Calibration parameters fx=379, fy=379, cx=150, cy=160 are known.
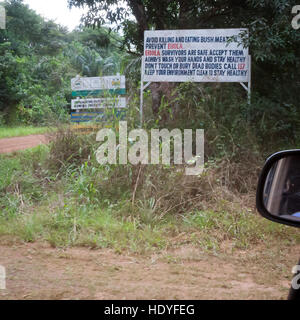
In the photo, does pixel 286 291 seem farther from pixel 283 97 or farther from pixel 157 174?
pixel 283 97

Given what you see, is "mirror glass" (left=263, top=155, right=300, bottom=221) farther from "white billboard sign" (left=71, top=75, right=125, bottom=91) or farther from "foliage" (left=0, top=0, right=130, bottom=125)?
"foliage" (left=0, top=0, right=130, bottom=125)

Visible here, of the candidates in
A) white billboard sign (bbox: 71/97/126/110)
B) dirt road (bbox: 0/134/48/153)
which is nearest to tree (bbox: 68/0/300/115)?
white billboard sign (bbox: 71/97/126/110)

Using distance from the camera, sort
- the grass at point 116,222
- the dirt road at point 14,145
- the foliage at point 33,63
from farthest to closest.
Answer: the foliage at point 33,63, the dirt road at point 14,145, the grass at point 116,222

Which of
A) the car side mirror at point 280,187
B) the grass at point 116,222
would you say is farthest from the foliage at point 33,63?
the car side mirror at point 280,187

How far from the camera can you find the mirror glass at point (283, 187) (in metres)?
1.36

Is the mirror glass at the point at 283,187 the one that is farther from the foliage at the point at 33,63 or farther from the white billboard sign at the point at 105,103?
the foliage at the point at 33,63

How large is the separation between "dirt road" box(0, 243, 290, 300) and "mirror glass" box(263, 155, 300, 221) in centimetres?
149

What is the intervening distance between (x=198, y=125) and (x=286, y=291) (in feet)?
Answer: 11.4

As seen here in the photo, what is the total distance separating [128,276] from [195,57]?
4654 millimetres

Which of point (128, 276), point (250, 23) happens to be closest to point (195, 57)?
point (250, 23)

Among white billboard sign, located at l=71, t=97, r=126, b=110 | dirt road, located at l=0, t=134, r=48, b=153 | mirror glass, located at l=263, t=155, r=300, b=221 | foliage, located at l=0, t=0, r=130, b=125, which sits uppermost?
foliage, located at l=0, t=0, r=130, b=125

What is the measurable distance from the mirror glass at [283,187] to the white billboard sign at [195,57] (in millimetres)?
5254

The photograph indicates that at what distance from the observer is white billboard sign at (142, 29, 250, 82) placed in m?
6.51
